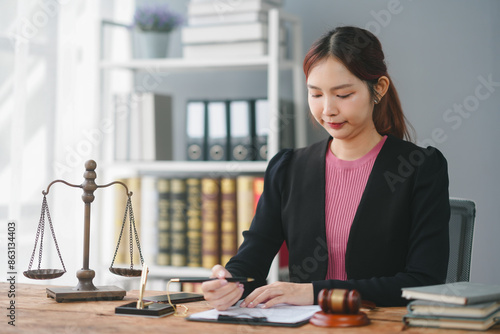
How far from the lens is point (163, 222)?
2.85 metres

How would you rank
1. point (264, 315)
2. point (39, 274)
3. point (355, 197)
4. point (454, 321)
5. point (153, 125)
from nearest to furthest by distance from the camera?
point (454, 321) < point (264, 315) < point (39, 274) < point (355, 197) < point (153, 125)

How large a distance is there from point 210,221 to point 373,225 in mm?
1188

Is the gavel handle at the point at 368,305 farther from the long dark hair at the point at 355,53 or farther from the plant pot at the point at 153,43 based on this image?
the plant pot at the point at 153,43

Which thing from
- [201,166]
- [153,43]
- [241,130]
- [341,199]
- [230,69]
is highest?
[153,43]

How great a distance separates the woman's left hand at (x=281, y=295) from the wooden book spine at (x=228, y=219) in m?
1.34

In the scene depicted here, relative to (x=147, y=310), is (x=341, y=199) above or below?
above

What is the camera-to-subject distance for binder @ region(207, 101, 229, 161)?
2811mm

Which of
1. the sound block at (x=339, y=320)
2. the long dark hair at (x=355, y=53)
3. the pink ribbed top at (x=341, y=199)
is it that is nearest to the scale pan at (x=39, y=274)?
the sound block at (x=339, y=320)

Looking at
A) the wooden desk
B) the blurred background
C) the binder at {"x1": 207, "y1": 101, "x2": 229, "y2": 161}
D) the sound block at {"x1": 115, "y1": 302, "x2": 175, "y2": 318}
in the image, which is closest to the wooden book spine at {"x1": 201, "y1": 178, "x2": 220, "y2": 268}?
the binder at {"x1": 207, "y1": 101, "x2": 229, "y2": 161}

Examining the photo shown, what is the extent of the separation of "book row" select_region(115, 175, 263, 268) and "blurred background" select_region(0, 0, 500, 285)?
0.23 meters

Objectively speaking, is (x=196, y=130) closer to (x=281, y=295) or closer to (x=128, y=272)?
(x=128, y=272)

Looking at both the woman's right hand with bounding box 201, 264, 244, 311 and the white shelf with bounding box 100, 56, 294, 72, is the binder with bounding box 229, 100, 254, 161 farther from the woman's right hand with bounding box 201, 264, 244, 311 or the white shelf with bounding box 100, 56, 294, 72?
the woman's right hand with bounding box 201, 264, 244, 311

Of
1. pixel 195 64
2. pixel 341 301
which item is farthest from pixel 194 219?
pixel 341 301

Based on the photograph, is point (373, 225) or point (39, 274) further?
point (373, 225)
